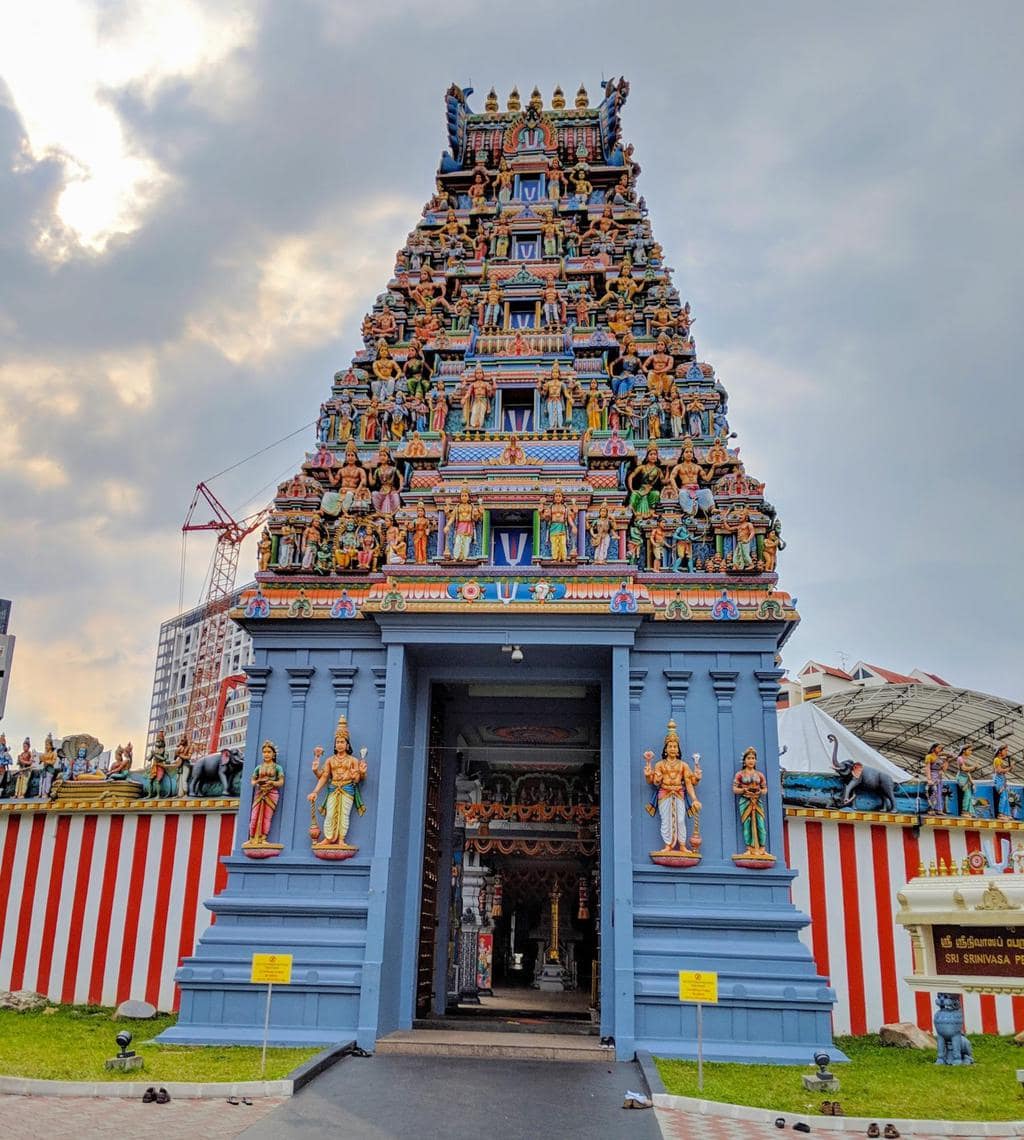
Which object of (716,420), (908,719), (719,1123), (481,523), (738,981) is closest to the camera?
(719,1123)

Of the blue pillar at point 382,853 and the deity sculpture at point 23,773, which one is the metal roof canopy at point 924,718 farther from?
the deity sculpture at point 23,773

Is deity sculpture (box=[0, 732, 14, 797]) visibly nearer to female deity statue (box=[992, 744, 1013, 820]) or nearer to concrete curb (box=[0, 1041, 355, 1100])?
concrete curb (box=[0, 1041, 355, 1100])

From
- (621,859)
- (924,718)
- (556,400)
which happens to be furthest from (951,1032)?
(924,718)

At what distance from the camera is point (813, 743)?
22.0 metres

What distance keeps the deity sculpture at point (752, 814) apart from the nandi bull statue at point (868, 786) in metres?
2.77

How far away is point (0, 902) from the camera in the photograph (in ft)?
51.8

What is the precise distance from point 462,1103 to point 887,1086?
4285mm

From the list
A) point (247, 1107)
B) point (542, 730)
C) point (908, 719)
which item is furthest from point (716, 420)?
point (908, 719)

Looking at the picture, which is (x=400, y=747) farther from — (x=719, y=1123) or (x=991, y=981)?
(x=991, y=981)

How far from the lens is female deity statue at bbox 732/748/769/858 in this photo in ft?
41.6

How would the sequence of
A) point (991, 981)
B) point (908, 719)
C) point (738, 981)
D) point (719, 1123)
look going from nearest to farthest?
point (719, 1123), point (991, 981), point (738, 981), point (908, 719)

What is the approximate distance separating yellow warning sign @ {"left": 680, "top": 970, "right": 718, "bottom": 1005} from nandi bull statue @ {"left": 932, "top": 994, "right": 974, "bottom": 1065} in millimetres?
3231

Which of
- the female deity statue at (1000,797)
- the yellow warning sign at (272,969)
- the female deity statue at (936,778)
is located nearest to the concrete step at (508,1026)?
the yellow warning sign at (272,969)

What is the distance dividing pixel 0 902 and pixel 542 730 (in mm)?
9130
